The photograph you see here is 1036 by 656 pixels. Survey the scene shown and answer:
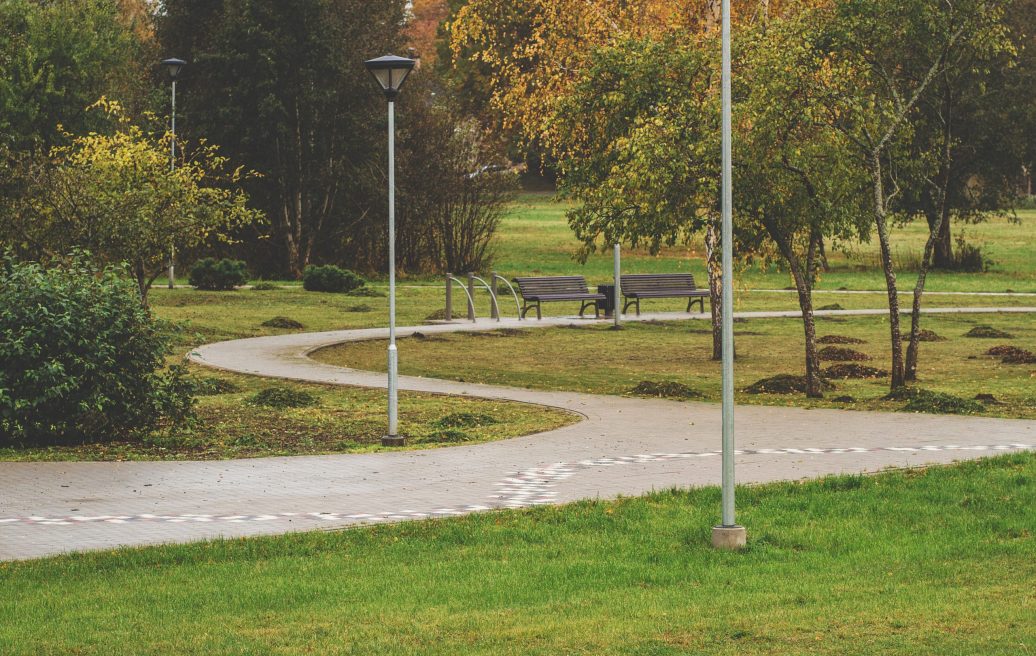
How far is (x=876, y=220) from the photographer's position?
19.2 m

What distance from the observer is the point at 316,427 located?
51.4 feet

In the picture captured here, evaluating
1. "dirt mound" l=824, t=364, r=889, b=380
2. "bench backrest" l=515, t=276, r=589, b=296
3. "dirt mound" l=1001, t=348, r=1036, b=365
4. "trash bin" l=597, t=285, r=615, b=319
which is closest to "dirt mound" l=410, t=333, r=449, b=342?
"trash bin" l=597, t=285, r=615, b=319

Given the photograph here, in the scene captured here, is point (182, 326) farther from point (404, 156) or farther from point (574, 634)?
point (404, 156)

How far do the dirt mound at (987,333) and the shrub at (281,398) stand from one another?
15754 mm

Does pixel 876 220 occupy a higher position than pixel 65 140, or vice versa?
pixel 65 140

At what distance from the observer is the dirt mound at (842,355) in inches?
960

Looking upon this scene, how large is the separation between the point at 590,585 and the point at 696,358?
55.6 feet

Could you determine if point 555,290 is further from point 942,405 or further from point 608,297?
point 942,405

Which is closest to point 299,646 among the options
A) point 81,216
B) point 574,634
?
point 574,634

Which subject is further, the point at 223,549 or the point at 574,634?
the point at 223,549

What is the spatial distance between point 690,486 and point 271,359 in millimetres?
12474

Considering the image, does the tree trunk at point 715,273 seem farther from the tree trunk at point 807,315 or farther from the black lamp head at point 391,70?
the black lamp head at point 391,70

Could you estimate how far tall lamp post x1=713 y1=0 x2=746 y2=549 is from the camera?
8.98m

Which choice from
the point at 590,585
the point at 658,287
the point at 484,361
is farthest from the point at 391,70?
the point at 658,287
